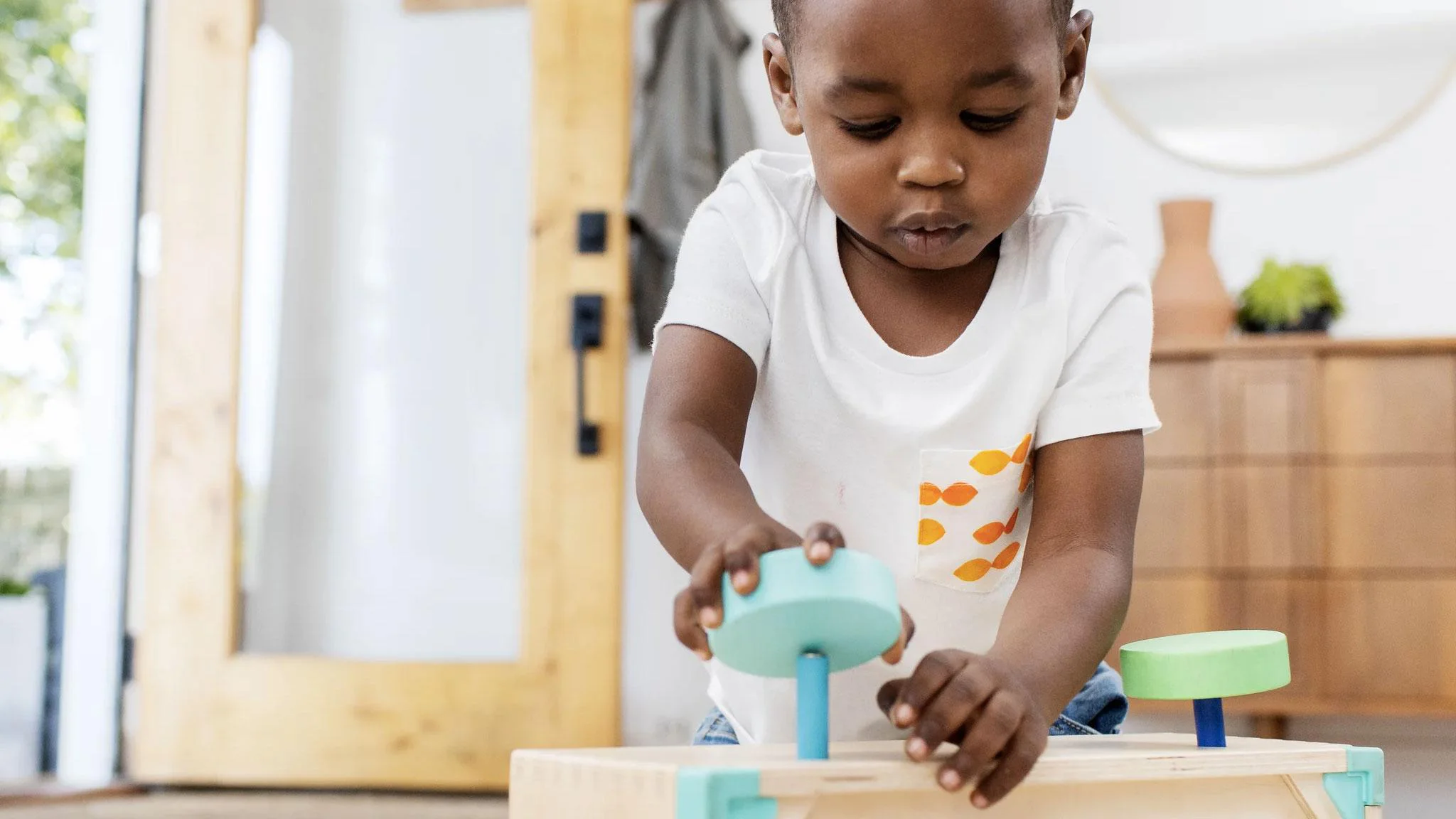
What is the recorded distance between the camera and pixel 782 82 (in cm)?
78

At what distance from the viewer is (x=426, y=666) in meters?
2.67

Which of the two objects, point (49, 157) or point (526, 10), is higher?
point (49, 157)

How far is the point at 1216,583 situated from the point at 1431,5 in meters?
1.38

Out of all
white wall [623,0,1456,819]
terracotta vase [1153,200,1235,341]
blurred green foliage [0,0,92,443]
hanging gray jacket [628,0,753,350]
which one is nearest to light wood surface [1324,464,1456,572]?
terracotta vase [1153,200,1235,341]

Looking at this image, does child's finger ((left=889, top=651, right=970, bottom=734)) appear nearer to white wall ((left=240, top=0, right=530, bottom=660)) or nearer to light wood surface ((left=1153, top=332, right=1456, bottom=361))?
light wood surface ((left=1153, top=332, right=1456, bottom=361))

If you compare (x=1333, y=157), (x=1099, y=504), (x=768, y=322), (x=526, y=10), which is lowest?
(x=1099, y=504)

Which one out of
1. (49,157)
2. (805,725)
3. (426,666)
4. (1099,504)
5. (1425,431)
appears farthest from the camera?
(49,157)

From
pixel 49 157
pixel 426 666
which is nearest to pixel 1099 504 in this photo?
pixel 426 666

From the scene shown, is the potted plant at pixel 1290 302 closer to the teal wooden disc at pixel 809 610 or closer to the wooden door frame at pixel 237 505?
the wooden door frame at pixel 237 505

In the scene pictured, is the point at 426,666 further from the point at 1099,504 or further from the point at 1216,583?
the point at 1099,504

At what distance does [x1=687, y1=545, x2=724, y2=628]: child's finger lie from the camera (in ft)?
1.63

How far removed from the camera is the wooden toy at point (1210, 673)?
68 cm

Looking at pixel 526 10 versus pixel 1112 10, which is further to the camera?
pixel 1112 10

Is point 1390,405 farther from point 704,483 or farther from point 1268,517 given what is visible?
point 704,483
